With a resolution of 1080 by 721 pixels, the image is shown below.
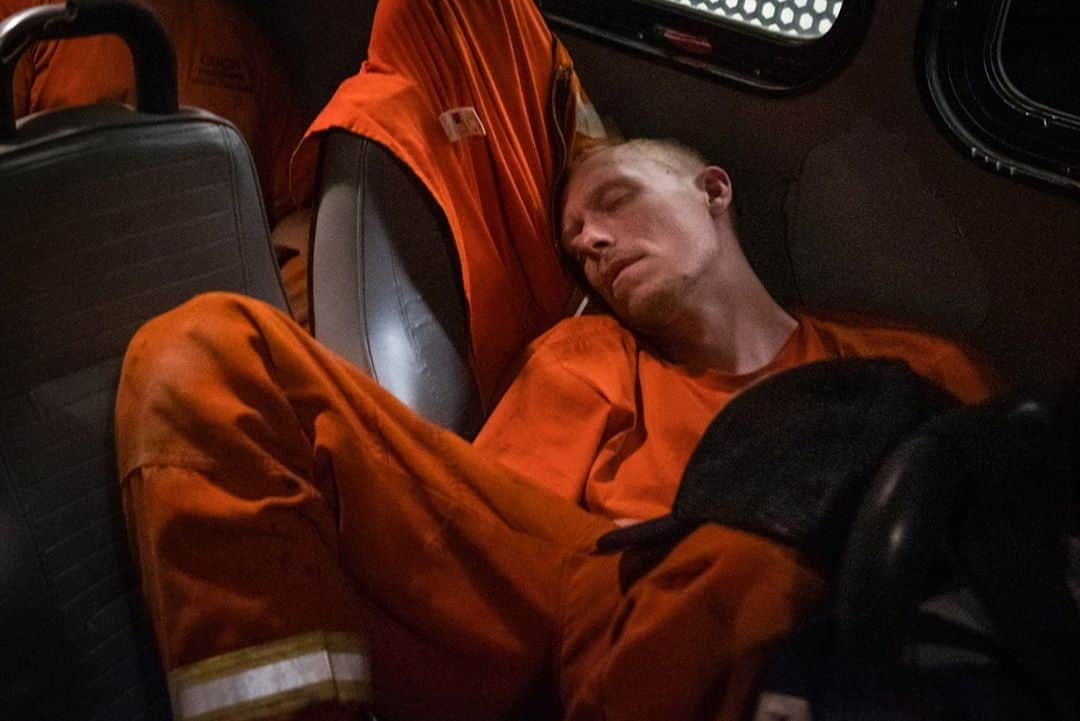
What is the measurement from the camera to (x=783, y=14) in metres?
1.50

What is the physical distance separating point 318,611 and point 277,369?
0.25 meters

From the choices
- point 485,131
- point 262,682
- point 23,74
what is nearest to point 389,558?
point 262,682

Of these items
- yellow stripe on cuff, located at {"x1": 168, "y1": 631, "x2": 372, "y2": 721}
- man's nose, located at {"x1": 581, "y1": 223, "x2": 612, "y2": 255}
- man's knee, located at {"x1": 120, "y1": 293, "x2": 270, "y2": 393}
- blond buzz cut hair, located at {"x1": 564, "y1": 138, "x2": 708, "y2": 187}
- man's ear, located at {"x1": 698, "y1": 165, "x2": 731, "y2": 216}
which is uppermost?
blond buzz cut hair, located at {"x1": 564, "y1": 138, "x2": 708, "y2": 187}

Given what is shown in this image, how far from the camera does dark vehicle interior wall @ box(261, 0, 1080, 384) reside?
1.33m

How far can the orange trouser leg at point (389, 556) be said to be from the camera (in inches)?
33.1

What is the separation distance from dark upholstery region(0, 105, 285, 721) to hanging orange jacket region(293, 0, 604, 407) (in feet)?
1.02

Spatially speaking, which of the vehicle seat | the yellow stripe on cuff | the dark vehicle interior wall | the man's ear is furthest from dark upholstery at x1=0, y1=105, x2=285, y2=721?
the dark vehicle interior wall

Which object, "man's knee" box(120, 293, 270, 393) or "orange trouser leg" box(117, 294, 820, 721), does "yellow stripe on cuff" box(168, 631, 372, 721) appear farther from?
"man's knee" box(120, 293, 270, 393)

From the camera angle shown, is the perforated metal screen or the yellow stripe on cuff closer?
the yellow stripe on cuff

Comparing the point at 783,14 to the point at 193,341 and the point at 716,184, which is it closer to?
the point at 716,184

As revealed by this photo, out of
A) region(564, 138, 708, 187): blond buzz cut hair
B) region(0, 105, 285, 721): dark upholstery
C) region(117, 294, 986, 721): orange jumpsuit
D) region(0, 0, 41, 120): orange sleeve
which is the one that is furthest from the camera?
region(0, 0, 41, 120): orange sleeve

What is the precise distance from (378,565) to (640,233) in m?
0.66

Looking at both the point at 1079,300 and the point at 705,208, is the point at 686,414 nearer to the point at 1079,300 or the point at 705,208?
the point at 705,208

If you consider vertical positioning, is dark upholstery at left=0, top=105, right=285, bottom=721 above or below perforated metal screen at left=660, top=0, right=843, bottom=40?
below
